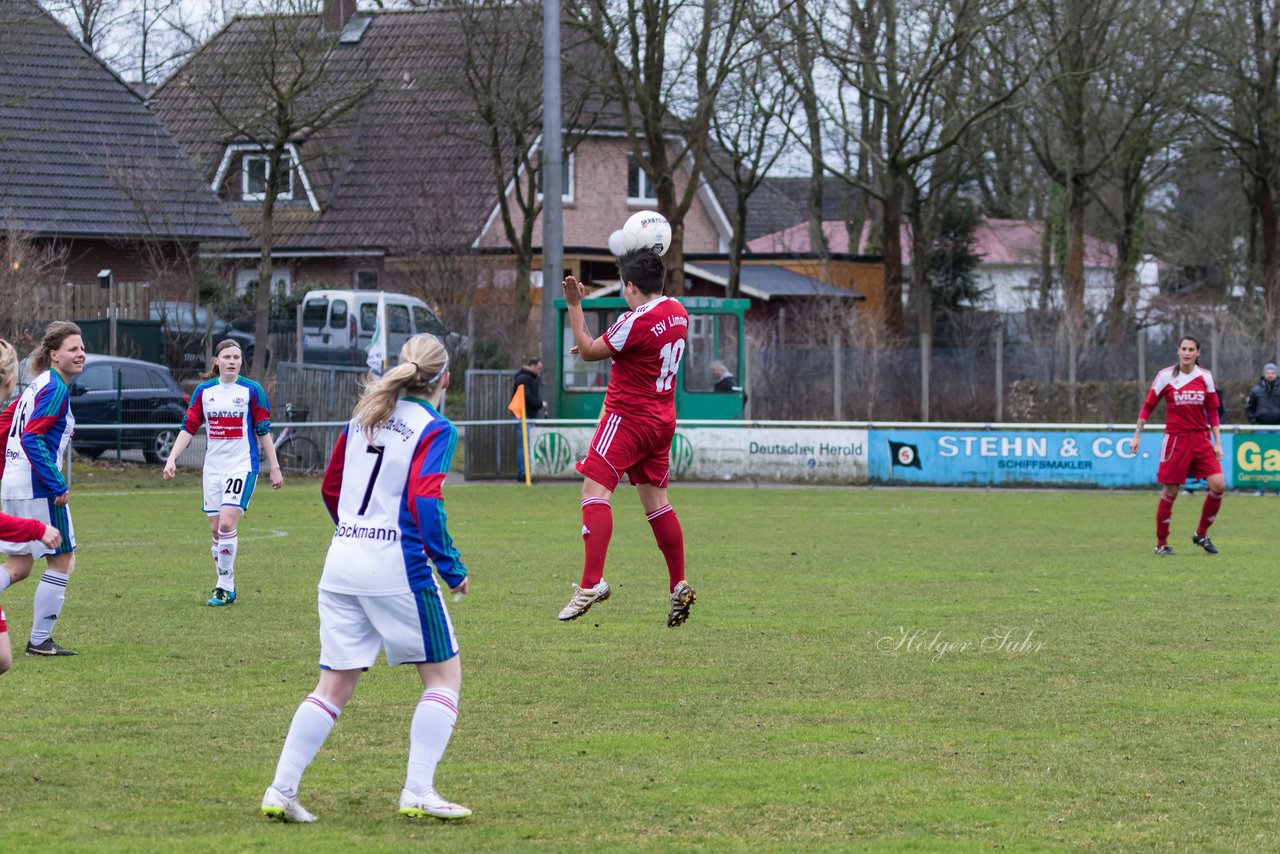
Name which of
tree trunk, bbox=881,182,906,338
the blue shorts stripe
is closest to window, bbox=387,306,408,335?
tree trunk, bbox=881,182,906,338

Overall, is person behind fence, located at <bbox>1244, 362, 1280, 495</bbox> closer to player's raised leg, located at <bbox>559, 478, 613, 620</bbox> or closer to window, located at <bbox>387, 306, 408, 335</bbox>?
window, located at <bbox>387, 306, 408, 335</bbox>

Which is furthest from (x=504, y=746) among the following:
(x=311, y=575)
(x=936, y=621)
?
(x=311, y=575)

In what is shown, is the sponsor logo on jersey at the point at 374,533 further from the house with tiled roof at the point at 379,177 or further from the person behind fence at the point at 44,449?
the house with tiled roof at the point at 379,177

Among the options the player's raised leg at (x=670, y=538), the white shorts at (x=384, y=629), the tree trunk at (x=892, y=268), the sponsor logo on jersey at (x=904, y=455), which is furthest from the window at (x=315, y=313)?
the white shorts at (x=384, y=629)

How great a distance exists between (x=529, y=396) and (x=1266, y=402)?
11.3 metres

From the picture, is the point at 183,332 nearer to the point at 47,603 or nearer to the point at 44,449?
the point at 47,603

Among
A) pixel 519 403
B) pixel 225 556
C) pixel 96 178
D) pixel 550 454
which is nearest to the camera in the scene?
pixel 225 556

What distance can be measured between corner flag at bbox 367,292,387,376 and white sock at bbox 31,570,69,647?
17854 mm

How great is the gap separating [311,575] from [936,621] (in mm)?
5402

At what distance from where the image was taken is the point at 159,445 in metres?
24.9

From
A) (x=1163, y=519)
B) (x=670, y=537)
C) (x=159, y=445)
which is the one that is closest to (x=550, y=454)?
(x=159, y=445)

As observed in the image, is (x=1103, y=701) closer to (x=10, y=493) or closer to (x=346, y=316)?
(x=10, y=493)

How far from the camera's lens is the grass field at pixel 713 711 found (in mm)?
6012

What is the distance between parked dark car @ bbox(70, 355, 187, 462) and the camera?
2453cm
